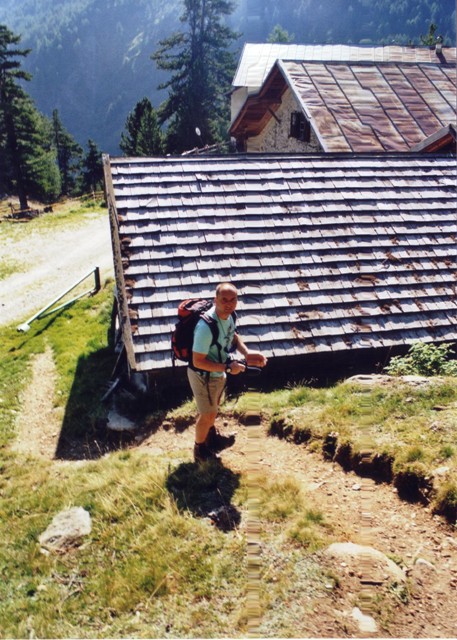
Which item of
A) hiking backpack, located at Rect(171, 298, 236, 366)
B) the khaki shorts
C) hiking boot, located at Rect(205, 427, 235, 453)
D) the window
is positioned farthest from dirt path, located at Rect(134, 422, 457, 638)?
the window

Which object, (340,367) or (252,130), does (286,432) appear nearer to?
(340,367)

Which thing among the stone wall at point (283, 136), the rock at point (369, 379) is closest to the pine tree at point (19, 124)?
the stone wall at point (283, 136)

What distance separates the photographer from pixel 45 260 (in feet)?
72.0

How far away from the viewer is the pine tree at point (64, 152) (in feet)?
217

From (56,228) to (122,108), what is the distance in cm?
19042

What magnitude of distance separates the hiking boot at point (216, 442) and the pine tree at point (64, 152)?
64543mm

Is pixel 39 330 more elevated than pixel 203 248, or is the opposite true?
pixel 203 248

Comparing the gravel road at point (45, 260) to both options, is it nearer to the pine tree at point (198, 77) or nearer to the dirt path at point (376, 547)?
the dirt path at point (376, 547)

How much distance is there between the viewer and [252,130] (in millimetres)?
21938

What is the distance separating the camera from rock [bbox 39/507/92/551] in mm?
4863

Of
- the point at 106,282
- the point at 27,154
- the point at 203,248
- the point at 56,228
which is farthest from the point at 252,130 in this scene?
the point at 27,154

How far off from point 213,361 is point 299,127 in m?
14.5

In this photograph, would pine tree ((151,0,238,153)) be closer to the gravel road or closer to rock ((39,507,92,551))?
the gravel road

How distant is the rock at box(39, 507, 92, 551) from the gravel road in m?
11.0
